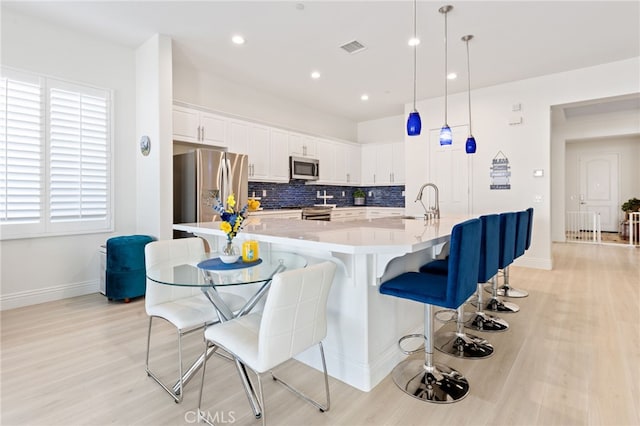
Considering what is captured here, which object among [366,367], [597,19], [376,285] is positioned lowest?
[366,367]

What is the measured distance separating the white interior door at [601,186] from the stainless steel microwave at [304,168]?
314 inches

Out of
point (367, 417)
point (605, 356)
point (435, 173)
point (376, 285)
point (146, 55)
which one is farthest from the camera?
point (435, 173)

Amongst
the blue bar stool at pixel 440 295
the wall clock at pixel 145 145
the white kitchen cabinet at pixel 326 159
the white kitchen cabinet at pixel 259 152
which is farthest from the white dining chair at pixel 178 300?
the white kitchen cabinet at pixel 326 159

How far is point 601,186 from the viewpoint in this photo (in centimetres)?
887

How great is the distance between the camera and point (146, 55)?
12.9 ft

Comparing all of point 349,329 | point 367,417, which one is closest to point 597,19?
point 349,329

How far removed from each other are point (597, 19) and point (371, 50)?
235 cm

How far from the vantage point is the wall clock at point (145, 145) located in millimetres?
3889

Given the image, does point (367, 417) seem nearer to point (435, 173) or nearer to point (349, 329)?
point (349, 329)

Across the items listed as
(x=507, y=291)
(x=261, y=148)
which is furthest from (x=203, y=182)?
(x=507, y=291)

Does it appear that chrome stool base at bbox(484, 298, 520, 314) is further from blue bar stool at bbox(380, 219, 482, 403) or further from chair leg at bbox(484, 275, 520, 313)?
blue bar stool at bbox(380, 219, 482, 403)

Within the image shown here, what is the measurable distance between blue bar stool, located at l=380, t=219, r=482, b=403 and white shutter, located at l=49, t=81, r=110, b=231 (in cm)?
366

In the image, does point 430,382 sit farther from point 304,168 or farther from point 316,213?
point 304,168

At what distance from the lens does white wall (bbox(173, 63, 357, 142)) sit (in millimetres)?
4605
